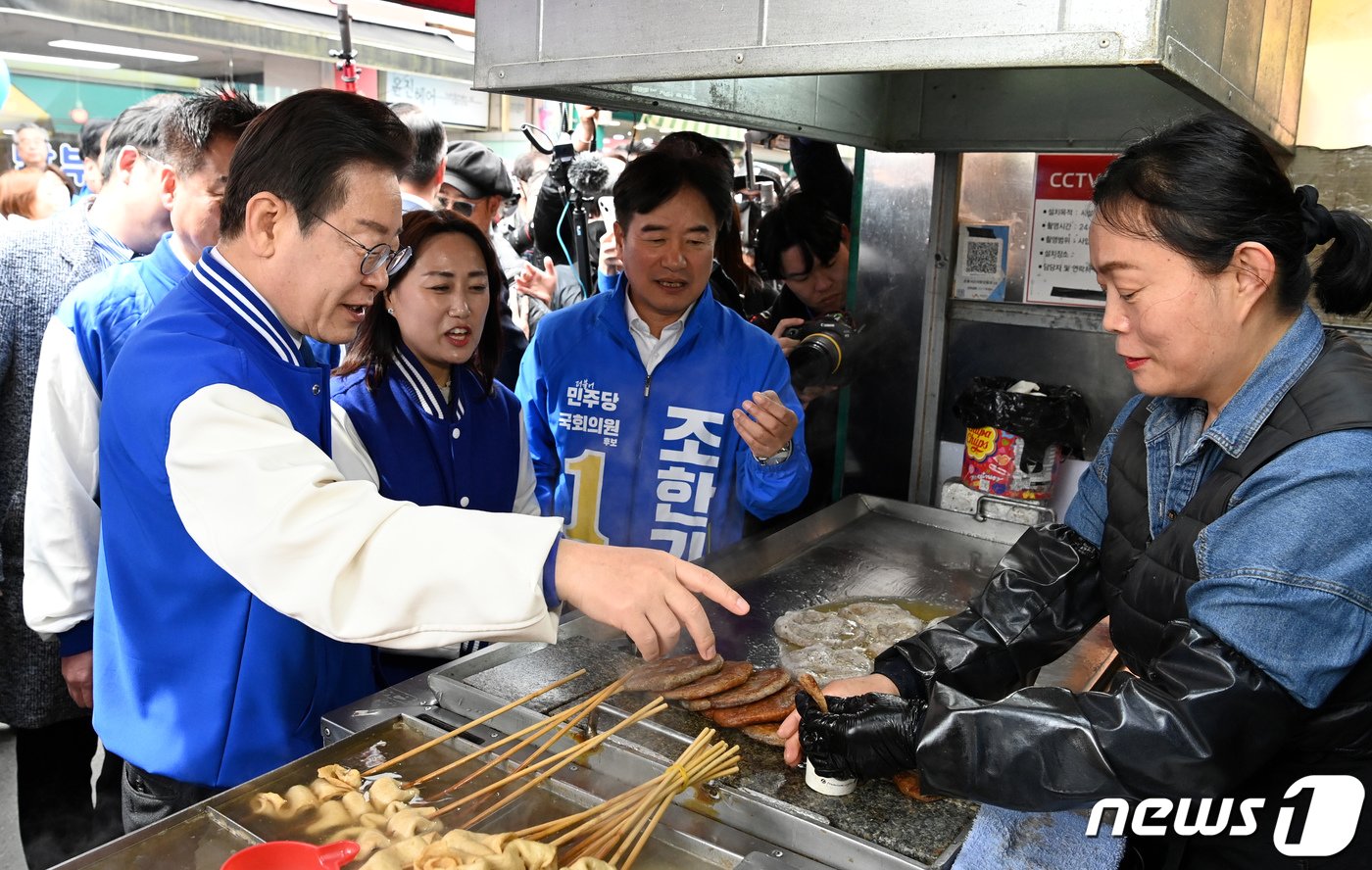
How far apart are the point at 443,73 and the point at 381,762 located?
29.9ft

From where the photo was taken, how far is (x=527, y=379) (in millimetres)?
3180

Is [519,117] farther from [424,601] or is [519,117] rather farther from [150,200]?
[424,601]

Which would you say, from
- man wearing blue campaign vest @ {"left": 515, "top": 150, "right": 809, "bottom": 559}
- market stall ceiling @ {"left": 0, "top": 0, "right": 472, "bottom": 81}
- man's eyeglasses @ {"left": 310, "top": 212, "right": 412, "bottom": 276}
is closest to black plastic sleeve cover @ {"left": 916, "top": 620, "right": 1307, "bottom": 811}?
man's eyeglasses @ {"left": 310, "top": 212, "right": 412, "bottom": 276}

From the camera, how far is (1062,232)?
3344 millimetres

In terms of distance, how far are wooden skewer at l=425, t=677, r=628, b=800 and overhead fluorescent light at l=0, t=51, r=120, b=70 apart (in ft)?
26.3

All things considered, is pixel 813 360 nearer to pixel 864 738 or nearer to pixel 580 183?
pixel 580 183

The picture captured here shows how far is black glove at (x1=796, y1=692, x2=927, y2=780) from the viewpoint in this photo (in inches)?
60.4

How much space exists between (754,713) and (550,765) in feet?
1.33

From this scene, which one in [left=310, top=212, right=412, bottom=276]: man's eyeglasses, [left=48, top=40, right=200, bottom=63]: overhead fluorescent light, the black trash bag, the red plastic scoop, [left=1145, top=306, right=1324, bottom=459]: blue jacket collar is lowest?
the red plastic scoop

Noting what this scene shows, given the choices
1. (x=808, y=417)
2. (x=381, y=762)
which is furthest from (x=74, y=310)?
(x=808, y=417)

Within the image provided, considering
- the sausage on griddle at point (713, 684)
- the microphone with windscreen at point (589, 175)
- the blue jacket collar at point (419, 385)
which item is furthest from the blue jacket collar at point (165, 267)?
the microphone with windscreen at point (589, 175)

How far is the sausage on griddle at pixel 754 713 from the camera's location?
5.99 feet

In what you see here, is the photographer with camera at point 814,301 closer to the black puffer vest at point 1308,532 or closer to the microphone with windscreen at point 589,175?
the microphone with windscreen at point 589,175

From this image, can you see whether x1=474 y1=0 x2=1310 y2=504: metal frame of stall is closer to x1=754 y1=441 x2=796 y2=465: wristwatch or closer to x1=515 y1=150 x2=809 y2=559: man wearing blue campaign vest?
x1=515 y1=150 x2=809 y2=559: man wearing blue campaign vest
